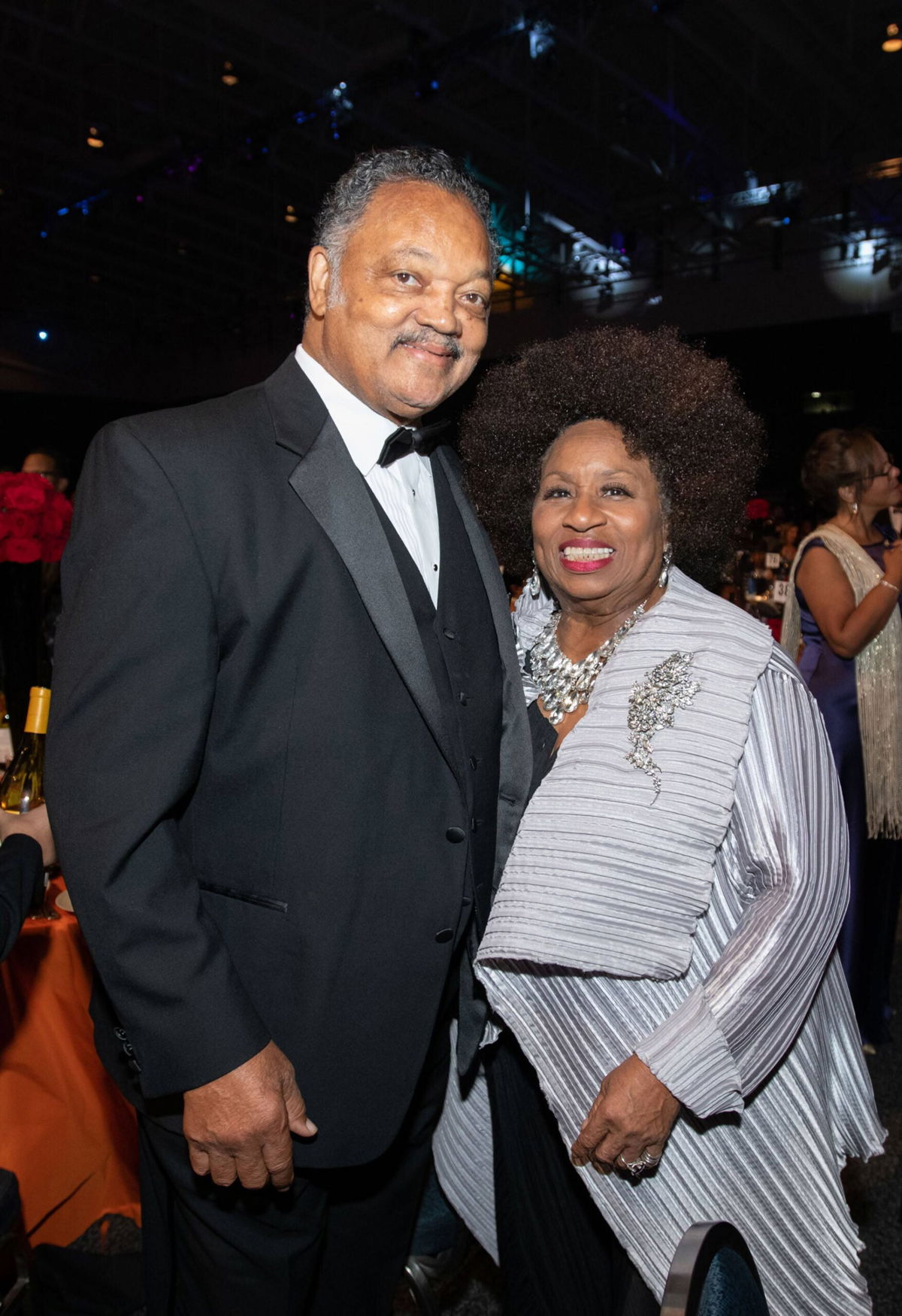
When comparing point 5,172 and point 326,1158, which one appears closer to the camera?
point 326,1158

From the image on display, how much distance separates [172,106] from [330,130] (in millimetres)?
1573

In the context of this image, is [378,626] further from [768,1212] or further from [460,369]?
[768,1212]

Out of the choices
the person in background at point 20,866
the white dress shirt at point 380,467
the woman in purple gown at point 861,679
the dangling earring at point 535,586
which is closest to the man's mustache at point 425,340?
the white dress shirt at point 380,467

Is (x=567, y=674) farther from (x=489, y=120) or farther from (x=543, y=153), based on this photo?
(x=543, y=153)

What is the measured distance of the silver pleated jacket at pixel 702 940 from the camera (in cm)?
134

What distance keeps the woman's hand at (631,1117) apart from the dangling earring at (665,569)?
2.63 feet

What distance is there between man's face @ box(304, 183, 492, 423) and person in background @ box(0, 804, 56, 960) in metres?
0.84

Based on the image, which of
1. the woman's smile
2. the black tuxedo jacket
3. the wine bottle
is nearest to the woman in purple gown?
the woman's smile

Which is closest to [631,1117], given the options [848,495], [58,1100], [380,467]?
[380,467]

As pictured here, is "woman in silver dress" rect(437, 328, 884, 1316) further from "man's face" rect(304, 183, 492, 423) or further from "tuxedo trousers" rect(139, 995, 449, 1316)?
"man's face" rect(304, 183, 492, 423)

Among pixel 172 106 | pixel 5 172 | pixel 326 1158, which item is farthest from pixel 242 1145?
pixel 5 172

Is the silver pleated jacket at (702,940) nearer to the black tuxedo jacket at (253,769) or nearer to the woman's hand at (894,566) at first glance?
the black tuxedo jacket at (253,769)

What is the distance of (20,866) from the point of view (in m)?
1.52

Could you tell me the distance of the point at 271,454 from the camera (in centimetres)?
126
